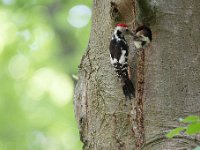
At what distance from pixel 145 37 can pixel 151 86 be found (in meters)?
0.25

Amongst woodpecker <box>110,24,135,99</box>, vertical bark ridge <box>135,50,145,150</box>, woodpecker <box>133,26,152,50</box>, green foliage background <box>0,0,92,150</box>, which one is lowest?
green foliage background <box>0,0,92,150</box>

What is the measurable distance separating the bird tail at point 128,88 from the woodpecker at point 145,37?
0.64 ft

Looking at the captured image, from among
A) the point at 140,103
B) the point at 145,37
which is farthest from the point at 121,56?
the point at 140,103

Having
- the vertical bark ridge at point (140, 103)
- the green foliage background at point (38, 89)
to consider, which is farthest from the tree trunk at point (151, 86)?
the green foliage background at point (38, 89)

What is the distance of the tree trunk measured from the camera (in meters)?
2.63

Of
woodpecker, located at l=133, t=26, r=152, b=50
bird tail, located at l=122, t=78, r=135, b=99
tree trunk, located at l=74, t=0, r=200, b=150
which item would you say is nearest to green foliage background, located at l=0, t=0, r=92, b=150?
tree trunk, located at l=74, t=0, r=200, b=150

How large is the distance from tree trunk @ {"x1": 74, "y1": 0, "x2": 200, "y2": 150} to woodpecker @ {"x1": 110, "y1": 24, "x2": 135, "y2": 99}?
1.6 inches

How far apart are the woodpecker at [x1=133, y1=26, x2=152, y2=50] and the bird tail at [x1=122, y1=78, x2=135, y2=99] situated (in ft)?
0.64

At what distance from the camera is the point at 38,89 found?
8.27 meters

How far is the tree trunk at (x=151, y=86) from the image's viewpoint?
2.63m

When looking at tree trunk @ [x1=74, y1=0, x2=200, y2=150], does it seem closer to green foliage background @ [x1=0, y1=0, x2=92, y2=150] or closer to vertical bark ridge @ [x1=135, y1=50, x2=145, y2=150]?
vertical bark ridge @ [x1=135, y1=50, x2=145, y2=150]

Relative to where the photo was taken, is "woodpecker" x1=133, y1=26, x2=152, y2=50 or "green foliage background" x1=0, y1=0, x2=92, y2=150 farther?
"green foliage background" x1=0, y1=0, x2=92, y2=150

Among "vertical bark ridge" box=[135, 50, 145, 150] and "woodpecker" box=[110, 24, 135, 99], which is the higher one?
"woodpecker" box=[110, 24, 135, 99]

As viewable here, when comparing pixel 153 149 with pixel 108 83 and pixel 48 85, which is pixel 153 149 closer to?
pixel 108 83
